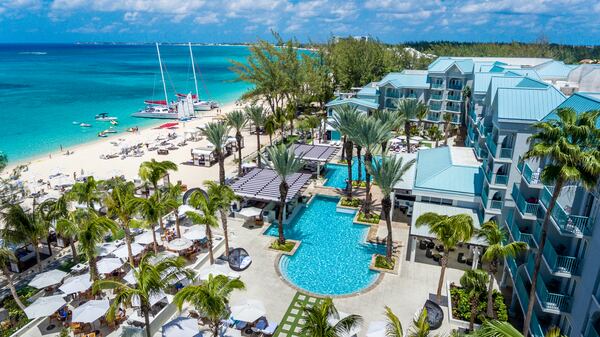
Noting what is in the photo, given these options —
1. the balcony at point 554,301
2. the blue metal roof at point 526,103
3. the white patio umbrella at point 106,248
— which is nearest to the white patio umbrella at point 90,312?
the white patio umbrella at point 106,248

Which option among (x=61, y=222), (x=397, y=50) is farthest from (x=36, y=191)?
(x=397, y=50)

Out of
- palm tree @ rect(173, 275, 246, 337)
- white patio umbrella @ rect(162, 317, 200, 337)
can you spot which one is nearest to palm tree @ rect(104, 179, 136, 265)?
white patio umbrella @ rect(162, 317, 200, 337)

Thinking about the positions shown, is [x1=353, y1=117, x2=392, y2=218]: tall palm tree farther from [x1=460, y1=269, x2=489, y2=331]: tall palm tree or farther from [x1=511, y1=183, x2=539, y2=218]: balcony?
[x1=460, y1=269, x2=489, y2=331]: tall palm tree

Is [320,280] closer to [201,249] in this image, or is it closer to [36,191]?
[201,249]

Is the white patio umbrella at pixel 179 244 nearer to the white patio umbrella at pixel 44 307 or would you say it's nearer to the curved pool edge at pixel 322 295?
the curved pool edge at pixel 322 295

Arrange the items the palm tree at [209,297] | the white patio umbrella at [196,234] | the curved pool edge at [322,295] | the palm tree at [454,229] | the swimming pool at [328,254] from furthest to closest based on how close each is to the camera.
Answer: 1. the white patio umbrella at [196,234]
2. the swimming pool at [328,254]
3. the curved pool edge at [322,295]
4. the palm tree at [454,229]
5. the palm tree at [209,297]

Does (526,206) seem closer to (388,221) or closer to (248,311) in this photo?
(388,221)

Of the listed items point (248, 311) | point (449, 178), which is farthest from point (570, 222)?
point (248, 311)
